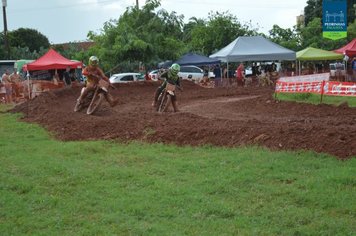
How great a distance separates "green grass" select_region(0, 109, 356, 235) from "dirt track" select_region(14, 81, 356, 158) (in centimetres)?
55

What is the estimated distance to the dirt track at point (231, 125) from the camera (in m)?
9.95

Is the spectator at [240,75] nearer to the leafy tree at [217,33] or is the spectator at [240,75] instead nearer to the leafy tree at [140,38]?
the leafy tree at [140,38]

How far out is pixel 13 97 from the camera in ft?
92.4

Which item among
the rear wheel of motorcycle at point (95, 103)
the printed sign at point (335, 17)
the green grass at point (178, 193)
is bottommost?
the green grass at point (178, 193)

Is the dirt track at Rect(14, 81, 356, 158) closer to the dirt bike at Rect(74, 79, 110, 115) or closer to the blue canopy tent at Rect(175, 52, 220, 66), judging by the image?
the dirt bike at Rect(74, 79, 110, 115)

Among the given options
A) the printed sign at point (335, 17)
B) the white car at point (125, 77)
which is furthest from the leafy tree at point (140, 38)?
the printed sign at point (335, 17)

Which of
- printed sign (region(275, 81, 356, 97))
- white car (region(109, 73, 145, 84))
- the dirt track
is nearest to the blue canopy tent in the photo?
white car (region(109, 73, 145, 84))

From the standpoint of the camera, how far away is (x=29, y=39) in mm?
78000

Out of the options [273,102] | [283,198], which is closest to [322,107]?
[273,102]

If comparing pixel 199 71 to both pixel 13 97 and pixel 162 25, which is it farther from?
pixel 13 97

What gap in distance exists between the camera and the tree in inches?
2970

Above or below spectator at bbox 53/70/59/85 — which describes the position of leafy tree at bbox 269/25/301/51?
above

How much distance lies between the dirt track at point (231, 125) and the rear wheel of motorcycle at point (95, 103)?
0.22 meters

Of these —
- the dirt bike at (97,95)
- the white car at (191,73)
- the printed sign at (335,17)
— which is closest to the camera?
the dirt bike at (97,95)
